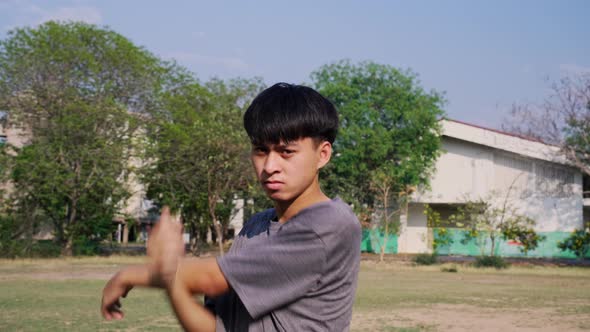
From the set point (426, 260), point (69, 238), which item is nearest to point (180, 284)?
point (426, 260)

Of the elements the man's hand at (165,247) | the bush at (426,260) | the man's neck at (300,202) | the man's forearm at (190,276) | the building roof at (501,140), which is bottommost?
the bush at (426,260)

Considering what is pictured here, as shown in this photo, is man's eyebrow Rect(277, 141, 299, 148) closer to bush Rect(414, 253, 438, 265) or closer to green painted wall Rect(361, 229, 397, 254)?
bush Rect(414, 253, 438, 265)

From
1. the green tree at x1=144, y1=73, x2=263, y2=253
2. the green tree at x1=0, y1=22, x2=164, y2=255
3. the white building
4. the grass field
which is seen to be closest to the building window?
the white building

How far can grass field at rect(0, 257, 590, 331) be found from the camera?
10945 millimetres

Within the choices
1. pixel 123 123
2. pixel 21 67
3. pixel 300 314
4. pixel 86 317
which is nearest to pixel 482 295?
pixel 86 317

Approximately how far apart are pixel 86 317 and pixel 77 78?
20840mm

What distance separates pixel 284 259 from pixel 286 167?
28 cm

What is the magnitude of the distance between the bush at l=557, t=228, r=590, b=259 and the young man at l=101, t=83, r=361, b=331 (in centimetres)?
3189

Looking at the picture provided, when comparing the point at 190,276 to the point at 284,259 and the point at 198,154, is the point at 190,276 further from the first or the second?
the point at 198,154

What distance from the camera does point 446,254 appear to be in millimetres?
37781

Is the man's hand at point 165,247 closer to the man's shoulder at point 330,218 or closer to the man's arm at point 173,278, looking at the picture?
the man's arm at point 173,278

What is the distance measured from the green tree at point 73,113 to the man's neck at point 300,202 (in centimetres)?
2836

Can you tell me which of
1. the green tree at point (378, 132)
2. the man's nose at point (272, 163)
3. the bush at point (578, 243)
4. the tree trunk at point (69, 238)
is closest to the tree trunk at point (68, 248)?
the tree trunk at point (69, 238)

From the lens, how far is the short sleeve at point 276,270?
6.22 feet
